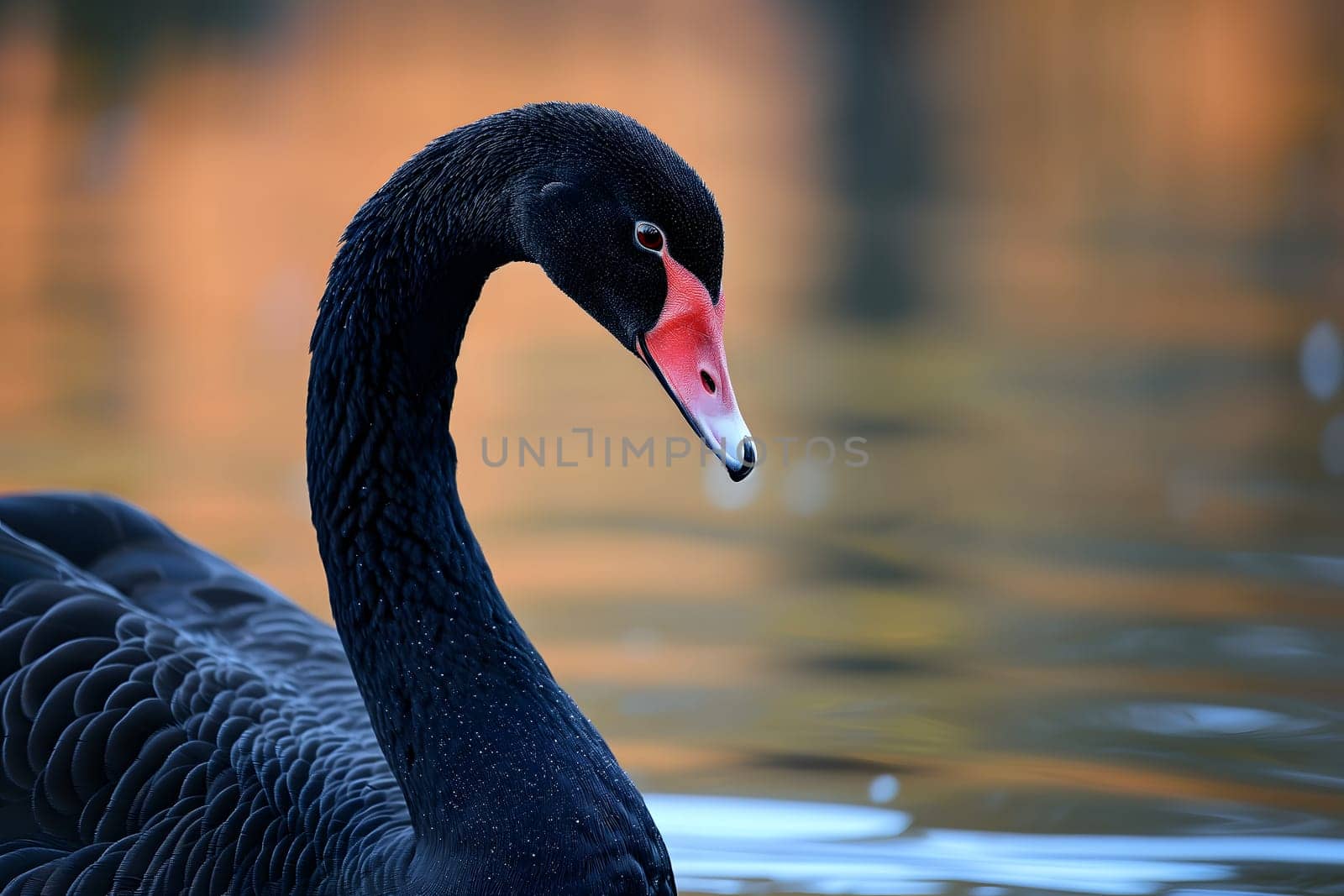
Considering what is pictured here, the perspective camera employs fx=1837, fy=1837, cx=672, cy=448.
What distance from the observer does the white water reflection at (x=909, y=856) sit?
3.68 m

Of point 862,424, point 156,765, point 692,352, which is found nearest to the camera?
point 692,352

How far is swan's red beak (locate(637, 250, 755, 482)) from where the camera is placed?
2.88 m

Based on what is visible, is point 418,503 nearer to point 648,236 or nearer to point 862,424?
point 648,236

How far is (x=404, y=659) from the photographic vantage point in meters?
3.27

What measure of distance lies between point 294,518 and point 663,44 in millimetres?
12998

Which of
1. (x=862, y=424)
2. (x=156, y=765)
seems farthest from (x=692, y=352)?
(x=862, y=424)

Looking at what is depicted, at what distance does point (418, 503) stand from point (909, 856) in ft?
4.25

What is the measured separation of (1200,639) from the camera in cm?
510

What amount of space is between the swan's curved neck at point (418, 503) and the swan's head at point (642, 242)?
10 centimetres

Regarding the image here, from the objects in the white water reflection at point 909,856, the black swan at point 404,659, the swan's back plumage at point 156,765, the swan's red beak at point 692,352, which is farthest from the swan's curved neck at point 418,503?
the white water reflection at point 909,856

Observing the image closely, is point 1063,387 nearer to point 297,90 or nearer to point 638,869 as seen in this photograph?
point 638,869

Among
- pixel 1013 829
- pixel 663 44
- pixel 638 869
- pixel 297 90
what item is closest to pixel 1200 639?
pixel 1013 829

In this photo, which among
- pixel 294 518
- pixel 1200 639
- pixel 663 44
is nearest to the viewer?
pixel 1200 639

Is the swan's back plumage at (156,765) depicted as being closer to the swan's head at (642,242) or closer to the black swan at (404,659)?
the black swan at (404,659)
